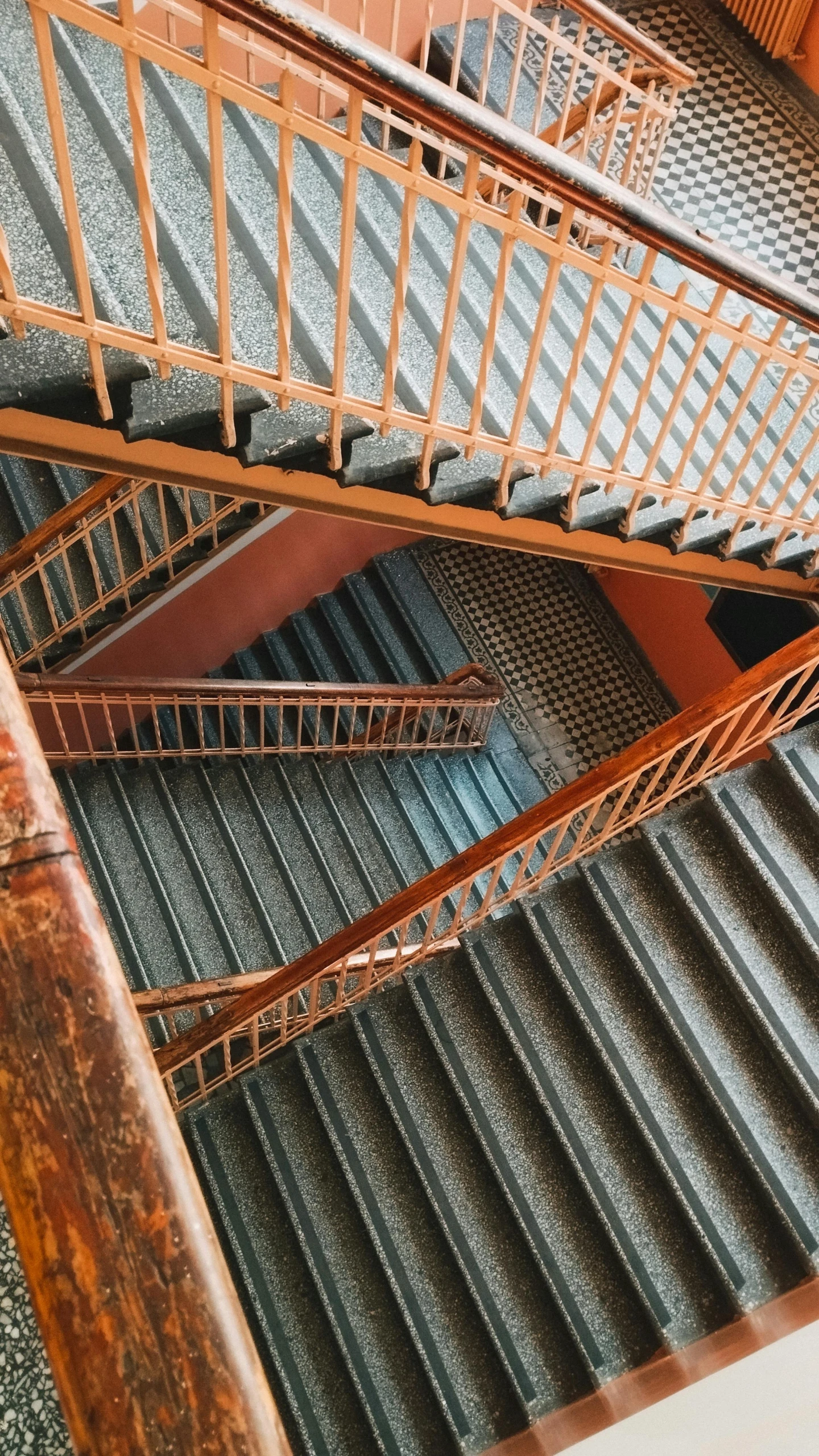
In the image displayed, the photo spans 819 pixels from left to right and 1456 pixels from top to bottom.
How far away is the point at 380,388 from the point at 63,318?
3.37 ft

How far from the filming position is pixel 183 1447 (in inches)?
22.7

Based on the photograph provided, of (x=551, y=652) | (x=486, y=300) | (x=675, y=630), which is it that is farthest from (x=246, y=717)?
(x=486, y=300)

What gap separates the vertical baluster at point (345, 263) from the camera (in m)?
1.77

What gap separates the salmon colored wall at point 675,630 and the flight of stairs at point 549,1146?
355 cm

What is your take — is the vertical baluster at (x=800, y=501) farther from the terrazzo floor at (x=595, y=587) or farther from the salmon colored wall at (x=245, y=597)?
the salmon colored wall at (x=245, y=597)

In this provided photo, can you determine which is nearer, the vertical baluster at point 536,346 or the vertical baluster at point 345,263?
the vertical baluster at point 345,263

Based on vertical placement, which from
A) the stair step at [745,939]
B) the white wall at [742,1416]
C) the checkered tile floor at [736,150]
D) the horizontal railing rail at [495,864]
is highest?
the checkered tile floor at [736,150]

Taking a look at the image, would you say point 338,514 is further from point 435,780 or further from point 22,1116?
point 435,780

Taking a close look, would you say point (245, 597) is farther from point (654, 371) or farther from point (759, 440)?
point (654, 371)

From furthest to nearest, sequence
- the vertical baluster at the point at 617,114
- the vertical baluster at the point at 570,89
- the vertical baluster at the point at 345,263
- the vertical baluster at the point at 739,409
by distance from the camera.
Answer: the vertical baluster at the point at 617,114
the vertical baluster at the point at 570,89
the vertical baluster at the point at 739,409
the vertical baluster at the point at 345,263

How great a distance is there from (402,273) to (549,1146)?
2772mm

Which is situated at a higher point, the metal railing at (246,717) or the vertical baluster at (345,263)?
the metal railing at (246,717)

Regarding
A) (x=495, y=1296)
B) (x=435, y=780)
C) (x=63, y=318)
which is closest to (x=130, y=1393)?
(x=63, y=318)

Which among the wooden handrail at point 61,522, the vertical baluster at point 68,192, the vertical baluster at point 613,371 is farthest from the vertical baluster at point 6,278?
the wooden handrail at point 61,522
